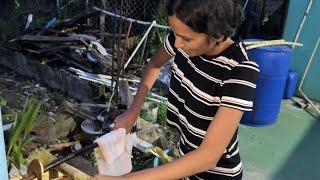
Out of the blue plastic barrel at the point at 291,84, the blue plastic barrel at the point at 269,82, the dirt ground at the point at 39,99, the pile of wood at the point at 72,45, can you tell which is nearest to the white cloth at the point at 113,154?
the dirt ground at the point at 39,99

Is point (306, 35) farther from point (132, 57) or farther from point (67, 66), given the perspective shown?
point (67, 66)

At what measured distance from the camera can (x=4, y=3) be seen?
8328 millimetres

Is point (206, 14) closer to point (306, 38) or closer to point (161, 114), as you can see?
point (161, 114)

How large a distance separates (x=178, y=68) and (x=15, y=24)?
7.01 metres

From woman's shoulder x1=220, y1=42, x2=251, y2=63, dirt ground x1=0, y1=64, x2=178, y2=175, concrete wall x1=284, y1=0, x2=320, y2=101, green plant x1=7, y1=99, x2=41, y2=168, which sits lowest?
dirt ground x1=0, y1=64, x2=178, y2=175

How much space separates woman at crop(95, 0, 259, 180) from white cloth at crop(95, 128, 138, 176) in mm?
331

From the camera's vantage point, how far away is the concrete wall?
5809 millimetres

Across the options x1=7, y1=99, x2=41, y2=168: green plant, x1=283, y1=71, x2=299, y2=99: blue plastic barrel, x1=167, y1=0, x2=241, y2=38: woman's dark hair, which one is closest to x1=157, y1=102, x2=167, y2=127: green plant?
x1=7, y1=99, x2=41, y2=168: green plant

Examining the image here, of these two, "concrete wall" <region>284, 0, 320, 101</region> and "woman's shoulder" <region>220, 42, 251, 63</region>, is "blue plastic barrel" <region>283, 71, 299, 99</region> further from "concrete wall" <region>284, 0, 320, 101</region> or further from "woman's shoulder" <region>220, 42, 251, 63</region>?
"woman's shoulder" <region>220, 42, 251, 63</region>

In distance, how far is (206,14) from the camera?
154 cm

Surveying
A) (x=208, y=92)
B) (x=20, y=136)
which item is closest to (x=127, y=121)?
(x=208, y=92)

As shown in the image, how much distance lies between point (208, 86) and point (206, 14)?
39cm

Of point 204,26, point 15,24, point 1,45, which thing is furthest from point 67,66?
point 204,26

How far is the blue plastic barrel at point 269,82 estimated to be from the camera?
16.2 feet
